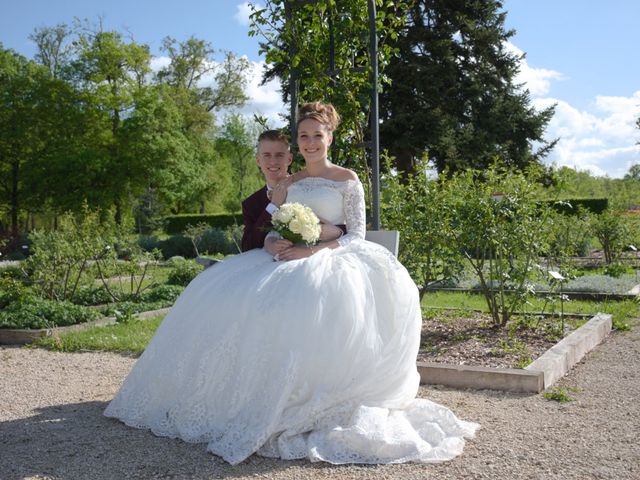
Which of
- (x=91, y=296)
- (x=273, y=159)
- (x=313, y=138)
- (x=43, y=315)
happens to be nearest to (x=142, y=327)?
(x=43, y=315)

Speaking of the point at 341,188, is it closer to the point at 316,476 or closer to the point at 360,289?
the point at 360,289

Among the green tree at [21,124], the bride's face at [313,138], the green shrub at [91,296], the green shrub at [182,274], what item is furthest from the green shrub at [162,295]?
the green tree at [21,124]

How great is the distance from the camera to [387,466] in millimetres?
3502

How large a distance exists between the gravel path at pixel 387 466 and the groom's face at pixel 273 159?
206 cm

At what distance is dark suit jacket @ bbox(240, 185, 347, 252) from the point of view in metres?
4.96

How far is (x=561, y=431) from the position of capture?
4.06 m

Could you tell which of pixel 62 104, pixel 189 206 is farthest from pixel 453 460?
pixel 189 206

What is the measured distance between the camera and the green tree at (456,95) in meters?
21.0

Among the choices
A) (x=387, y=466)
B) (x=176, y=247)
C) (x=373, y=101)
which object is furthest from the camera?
(x=176, y=247)

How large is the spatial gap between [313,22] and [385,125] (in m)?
14.6

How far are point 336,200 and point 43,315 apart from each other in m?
5.27

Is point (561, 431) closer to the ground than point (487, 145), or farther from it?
closer to the ground

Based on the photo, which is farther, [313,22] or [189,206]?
[189,206]

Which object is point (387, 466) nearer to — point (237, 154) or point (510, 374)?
point (510, 374)
